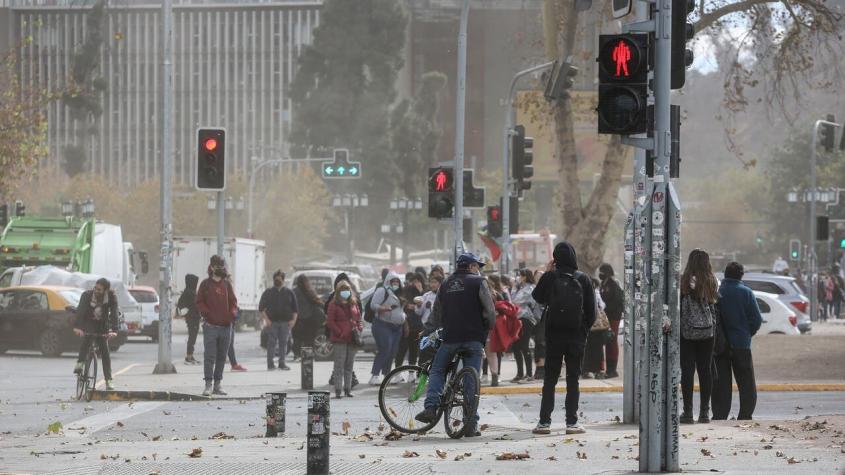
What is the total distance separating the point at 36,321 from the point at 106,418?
15.4 metres

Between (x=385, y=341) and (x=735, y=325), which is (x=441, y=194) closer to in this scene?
(x=385, y=341)

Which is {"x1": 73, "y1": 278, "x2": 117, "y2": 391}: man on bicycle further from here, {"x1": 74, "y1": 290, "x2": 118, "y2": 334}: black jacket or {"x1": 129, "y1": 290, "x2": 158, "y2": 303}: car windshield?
{"x1": 129, "y1": 290, "x2": 158, "y2": 303}: car windshield

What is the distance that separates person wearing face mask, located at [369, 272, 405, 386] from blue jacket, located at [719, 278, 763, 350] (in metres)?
6.95

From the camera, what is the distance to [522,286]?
80.6 ft

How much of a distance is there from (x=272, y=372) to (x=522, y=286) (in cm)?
530

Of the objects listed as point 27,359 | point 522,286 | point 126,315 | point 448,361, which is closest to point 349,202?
point 126,315

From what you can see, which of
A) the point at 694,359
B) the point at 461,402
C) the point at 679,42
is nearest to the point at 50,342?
Result: the point at 461,402

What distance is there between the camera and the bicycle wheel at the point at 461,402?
48.6 feet

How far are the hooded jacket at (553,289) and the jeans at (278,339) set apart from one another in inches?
534

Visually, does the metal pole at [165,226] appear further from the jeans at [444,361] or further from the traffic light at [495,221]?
the jeans at [444,361]

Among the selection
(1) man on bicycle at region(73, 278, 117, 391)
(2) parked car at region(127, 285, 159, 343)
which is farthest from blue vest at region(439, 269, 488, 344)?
(2) parked car at region(127, 285, 159, 343)

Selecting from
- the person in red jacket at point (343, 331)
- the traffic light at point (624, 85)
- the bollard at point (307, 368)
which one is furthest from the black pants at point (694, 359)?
the bollard at point (307, 368)

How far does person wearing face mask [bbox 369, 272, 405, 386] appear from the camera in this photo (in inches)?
884

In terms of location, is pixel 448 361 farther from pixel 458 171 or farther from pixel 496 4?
pixel 496 4
